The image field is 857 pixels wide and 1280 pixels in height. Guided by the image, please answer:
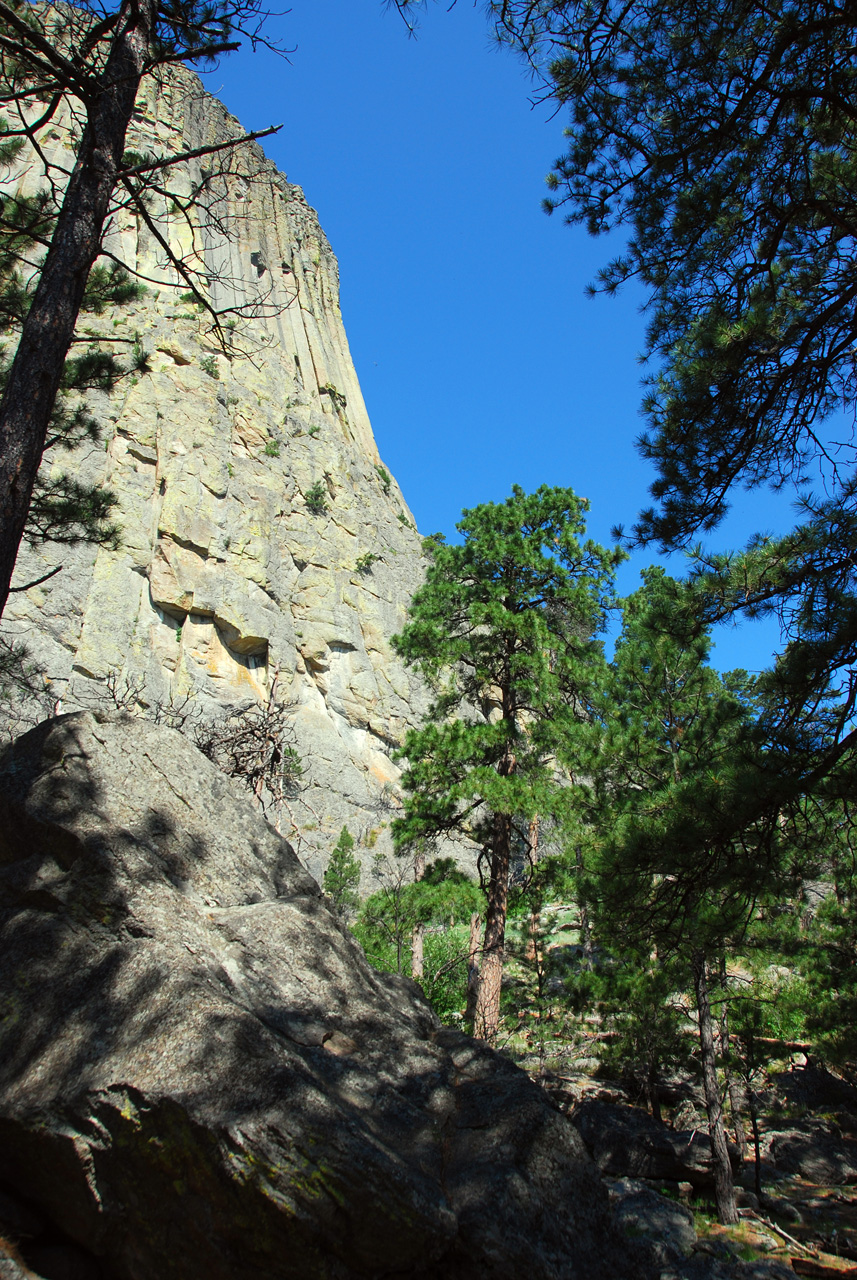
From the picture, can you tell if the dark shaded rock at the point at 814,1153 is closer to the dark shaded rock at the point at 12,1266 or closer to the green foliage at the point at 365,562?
the dark shaded rock at the point at 12,1266

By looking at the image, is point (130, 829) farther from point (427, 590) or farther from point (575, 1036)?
point (575, 1036)

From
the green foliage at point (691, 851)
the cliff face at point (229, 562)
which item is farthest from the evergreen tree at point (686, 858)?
the cliff face at point (229, 562)

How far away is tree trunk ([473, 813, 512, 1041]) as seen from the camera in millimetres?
10234

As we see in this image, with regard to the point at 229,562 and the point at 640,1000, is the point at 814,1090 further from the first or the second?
the point at 229,562

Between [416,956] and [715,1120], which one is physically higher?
[416,956]

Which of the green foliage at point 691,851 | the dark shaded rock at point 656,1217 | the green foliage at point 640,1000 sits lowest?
the dark shaded rock at point 656,1217

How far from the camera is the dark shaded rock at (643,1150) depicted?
9.95 m

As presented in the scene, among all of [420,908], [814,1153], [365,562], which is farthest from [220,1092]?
[365,562]

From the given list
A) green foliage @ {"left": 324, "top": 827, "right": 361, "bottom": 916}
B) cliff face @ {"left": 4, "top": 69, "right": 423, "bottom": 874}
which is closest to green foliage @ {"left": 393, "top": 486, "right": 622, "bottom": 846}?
green foliage @ {"left": 324, "top": 827, "right": 361, "bottom": 916}

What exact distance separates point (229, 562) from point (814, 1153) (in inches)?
926

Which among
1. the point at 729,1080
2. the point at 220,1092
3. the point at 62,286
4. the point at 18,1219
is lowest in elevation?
the point at 18,1219

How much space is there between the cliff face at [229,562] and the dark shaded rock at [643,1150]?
39.0 feet

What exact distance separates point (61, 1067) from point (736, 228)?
18.4ft

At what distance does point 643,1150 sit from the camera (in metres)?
10.1
